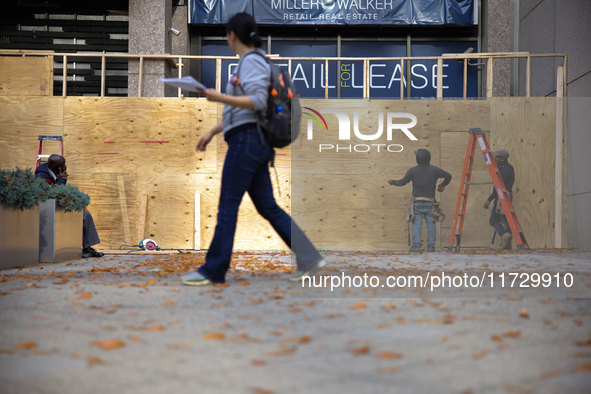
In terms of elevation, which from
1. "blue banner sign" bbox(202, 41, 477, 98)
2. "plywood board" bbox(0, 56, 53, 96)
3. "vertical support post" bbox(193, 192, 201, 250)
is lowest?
"vertical support post" bbox(193, 192, 201, 250)

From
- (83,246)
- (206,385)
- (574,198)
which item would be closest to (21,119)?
(83,246)

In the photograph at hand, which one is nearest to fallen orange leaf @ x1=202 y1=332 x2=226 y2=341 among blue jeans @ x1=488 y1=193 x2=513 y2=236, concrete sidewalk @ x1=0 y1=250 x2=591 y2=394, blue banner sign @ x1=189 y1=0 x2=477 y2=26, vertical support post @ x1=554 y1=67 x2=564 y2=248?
concrete sidewalk @ x1=0 y1=250 x2=591 y2=394

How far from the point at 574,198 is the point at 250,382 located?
8.91 metres

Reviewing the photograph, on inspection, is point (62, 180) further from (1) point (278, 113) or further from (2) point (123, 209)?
(1) point (278, 113)

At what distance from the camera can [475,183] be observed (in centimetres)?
803

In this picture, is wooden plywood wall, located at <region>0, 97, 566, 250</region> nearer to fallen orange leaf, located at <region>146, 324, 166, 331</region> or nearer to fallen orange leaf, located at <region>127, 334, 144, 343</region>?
fallen orange leaf, located at <region>146, 324, 166, 331</region>

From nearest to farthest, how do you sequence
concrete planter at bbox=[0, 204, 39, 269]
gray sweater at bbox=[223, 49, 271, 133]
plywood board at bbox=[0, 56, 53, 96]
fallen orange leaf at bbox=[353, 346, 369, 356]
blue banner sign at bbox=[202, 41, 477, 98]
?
fallen orange leaf at bbox=[353, 346, 369, 356] → gray sweater at bbox=[223, 49, 271, 133] → concrete planter at bbox=[0, 204, 39, 269] → plywood board at bbox=[0, 56, 53, 96] → blue banner sign at bbox=[202, 41, 477, 98]

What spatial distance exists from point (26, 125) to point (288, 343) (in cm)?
855

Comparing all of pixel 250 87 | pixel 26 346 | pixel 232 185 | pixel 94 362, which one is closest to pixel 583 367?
pixel 94 362

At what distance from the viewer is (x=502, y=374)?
1.39 meters

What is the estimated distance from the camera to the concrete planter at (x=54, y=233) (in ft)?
18.1

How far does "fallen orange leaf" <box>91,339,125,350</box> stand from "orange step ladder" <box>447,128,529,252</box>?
7.13 metres

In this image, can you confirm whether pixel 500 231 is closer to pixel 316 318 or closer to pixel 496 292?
pixel 496 292

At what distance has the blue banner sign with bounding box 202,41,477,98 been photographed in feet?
35.0
